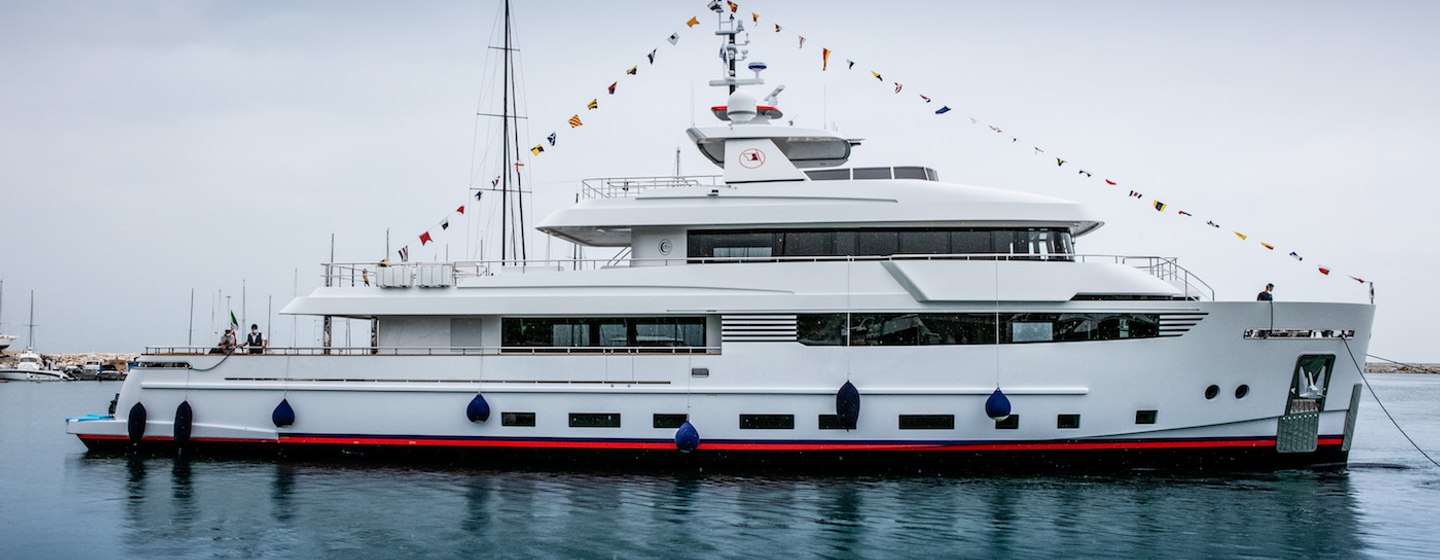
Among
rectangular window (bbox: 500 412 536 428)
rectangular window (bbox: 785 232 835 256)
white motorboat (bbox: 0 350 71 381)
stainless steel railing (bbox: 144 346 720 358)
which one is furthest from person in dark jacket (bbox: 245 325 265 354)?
white motorboat (bbox: 0 350 71 381)

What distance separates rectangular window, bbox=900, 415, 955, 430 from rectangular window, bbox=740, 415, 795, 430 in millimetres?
1753

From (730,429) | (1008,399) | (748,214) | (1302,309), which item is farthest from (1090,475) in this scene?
(748,214)

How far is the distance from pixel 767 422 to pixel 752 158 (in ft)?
15.8

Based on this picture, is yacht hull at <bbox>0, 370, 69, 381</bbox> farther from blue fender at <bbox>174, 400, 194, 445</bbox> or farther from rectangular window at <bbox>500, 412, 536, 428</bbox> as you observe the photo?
rectangular window at <bbox>500, 412, 536, 428</bbox>

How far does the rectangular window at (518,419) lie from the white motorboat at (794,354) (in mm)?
37

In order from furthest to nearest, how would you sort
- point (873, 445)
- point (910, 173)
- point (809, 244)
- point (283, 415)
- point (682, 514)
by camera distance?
point (910, 173), point (283, 415), point (809, 244), point (873, 445), point (682, 514)

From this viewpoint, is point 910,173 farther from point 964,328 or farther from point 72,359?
point 72,359

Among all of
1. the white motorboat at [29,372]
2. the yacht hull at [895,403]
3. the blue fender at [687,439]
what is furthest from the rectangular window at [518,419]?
the white motorboat at [29,372]

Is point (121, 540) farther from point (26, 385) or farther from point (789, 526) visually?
point (26, 385)

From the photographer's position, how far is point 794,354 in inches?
661

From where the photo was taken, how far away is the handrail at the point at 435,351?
17.6 meters

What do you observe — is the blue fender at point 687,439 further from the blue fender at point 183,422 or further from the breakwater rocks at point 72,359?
the breakwater rocks at point 72,359

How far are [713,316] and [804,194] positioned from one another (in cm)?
256

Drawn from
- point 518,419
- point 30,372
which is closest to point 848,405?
point 518,419
